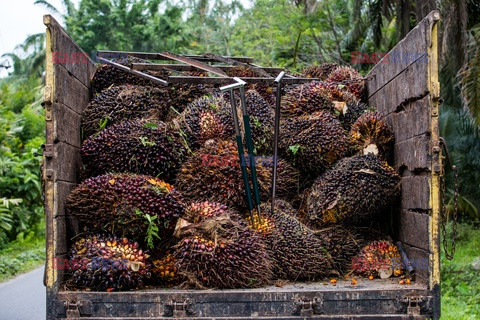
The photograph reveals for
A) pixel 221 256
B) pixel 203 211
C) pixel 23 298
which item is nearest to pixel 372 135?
pixel 203 211

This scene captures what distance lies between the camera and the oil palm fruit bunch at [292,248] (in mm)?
3520

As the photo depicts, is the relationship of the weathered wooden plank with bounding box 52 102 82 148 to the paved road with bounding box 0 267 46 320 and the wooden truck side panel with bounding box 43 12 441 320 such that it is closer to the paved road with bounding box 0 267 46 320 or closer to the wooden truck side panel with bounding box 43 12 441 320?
the wooden truck side panel with bounding box 43 12 441 320

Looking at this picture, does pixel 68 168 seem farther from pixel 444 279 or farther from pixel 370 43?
pixel 370 43

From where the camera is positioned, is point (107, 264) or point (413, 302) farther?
point (107, 264)

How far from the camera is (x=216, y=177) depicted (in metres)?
3.69

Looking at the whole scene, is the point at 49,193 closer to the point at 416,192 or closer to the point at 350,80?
the point at 416,192

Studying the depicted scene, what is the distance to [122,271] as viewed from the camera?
316 centimetres

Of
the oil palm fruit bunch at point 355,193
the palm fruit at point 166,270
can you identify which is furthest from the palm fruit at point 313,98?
the palm fruit at point 166,270

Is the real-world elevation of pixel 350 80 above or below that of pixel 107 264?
above

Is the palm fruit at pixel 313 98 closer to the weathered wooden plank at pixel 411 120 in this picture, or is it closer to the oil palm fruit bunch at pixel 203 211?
the weathered wooden plank at pixel 411 120

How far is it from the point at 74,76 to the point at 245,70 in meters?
1.50

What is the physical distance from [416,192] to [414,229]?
225 mm

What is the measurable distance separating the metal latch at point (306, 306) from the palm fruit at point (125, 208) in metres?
0.91

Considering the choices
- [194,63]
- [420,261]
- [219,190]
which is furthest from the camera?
[194,63]
